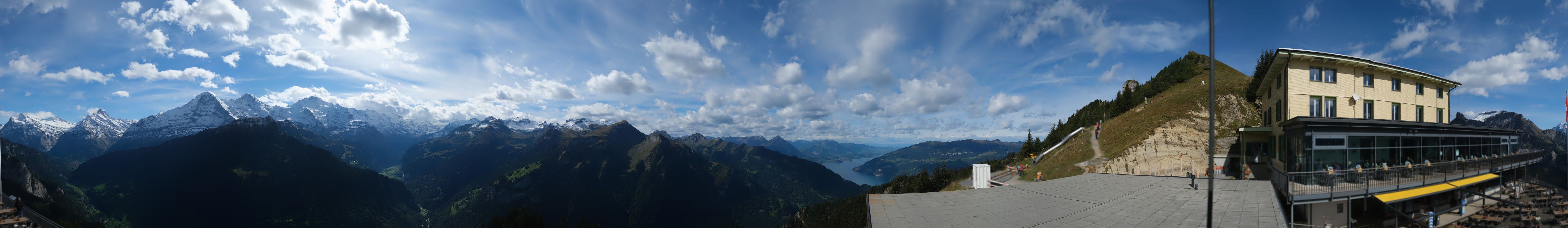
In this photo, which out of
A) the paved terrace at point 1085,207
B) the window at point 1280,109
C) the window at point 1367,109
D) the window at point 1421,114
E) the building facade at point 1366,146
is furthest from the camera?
the window at point 1421,114

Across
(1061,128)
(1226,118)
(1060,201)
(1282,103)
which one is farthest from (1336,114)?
(1061,128)

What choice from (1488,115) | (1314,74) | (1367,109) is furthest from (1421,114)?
(1488,115)

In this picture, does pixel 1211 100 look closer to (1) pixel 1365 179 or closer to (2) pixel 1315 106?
(1) pixel 1365 179

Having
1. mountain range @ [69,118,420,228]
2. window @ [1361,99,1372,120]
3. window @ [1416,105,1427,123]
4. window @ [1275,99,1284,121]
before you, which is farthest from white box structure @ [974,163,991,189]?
mountain range @ [69,118,420,228]

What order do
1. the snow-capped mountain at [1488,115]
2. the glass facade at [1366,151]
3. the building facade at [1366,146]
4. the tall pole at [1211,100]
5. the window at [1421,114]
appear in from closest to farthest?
the tall pole at [1211,100] → the building facade at [1366,146] → the glass facade at [1366,151] → the window at [1421,114] → the snow-capped mountain at [1488,115]

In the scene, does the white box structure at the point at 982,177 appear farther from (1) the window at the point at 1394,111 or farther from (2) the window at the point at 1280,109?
(1) the window at the point at 1394,111

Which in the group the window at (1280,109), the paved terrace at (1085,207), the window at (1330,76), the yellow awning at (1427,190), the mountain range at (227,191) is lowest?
the mountain range at (227,191)

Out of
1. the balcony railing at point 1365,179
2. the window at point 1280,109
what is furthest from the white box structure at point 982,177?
the window at point 1280,109

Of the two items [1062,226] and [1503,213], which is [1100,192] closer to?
[1062,226]
